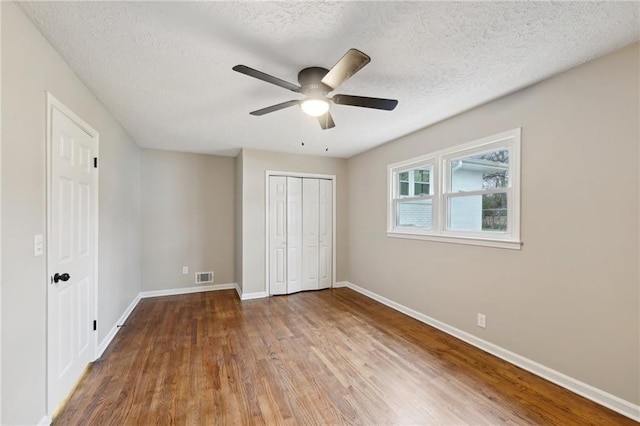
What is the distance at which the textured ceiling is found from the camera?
58.6 inches

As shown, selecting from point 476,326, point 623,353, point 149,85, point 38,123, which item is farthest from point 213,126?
point 623,353

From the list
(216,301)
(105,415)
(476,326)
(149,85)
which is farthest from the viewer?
(216,301)

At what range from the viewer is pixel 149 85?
7.59 ft

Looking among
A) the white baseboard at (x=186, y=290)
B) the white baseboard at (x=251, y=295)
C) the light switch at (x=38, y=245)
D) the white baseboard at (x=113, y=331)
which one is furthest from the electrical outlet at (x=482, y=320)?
the white baseboard at (x=186, y=290)

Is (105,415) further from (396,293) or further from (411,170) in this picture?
(411,170)

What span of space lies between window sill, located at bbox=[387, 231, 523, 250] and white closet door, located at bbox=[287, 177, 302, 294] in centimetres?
167

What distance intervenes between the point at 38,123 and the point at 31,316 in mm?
1148

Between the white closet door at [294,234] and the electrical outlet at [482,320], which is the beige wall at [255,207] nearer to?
the white closet door at [294,234]

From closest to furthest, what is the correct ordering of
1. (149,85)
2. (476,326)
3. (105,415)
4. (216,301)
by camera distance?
(105,415), (149,85), (476,326), (216,301)

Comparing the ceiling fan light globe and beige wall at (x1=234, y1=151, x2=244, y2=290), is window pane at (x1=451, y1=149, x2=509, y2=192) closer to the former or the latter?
the ceiling fan light globe

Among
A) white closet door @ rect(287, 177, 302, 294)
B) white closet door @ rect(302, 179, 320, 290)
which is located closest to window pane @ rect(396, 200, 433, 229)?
white closet door @ rect(302, 179, 320, 290)

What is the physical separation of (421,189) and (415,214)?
0.35m

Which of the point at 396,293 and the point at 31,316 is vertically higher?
the point at 31,316

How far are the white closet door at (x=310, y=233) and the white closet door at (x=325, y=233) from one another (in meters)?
0.08
